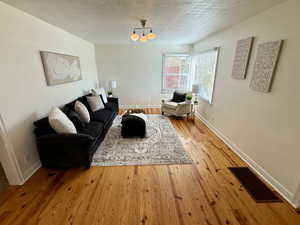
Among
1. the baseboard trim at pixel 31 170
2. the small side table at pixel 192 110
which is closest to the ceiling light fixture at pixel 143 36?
the small side table at pixel 192 110

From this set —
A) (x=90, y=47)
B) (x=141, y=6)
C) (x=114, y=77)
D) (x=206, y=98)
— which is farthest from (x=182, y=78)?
(x=141, y=6)

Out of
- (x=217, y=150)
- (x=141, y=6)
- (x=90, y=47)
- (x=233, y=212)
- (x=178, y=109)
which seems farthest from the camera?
(x=90, y=47)

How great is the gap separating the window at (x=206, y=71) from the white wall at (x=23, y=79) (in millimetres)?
3743

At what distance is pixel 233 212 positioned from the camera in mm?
1583

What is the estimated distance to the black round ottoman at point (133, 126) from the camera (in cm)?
310

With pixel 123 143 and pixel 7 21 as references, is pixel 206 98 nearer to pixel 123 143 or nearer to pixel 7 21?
pixel 123 143

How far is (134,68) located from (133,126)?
3.05 m

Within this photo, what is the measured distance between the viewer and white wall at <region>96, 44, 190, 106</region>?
5.21m

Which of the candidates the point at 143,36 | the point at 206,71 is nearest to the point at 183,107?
the point at 206,71

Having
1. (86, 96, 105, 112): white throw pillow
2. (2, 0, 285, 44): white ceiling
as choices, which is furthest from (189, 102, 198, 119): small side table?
(86, 96, 105, 112): white throw pillow

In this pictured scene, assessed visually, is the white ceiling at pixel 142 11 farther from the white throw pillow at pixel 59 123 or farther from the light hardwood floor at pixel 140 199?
the light hardwood floor at pixel 140 199

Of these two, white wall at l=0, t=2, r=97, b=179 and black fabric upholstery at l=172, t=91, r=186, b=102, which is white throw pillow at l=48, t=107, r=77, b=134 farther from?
black fabric upholstery at l=172, t=91, r=186, b=102

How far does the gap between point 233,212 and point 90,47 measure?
5.55m

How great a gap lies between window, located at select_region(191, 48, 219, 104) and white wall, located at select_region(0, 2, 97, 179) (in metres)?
3.74
